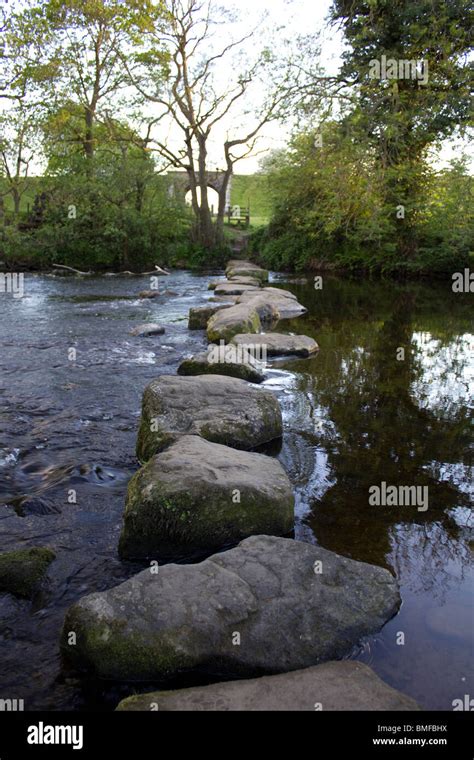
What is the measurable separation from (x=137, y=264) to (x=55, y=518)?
23.2 m

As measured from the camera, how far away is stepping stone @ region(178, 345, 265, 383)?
834 cm

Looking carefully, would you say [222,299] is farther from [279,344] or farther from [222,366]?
[222,366]

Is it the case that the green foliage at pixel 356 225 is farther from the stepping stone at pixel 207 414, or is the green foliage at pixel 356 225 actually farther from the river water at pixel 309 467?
the stepping stone at pixel 207 414

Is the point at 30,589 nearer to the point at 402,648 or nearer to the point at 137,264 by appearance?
the point at 402,648

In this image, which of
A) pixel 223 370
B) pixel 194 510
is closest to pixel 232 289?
pixel 223 370

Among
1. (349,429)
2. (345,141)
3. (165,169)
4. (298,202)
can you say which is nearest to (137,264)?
(165,169)

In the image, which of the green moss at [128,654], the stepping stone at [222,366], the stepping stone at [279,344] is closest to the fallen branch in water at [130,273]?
the stepping stone at [279,344]

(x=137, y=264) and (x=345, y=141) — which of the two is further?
(x=137, y=264)

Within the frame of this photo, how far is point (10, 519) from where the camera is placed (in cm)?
461

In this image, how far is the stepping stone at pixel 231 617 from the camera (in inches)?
120

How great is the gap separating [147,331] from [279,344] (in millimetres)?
2878

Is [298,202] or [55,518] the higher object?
[298,202]

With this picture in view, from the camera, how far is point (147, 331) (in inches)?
466

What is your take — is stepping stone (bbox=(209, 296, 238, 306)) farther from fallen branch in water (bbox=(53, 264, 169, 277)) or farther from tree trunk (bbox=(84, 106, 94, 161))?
tree trunk (bbox=(84, 106, 94, 161))
